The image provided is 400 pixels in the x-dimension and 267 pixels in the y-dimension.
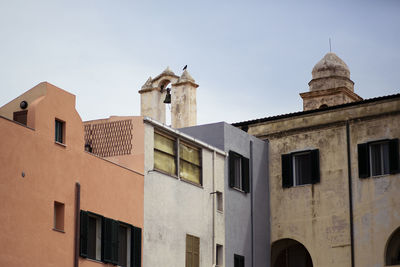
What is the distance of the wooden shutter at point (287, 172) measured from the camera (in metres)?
39.3

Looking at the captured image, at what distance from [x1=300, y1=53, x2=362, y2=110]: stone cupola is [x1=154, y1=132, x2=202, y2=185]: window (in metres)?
19.9

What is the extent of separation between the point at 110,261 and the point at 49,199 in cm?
346

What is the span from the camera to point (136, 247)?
3147 centimetres

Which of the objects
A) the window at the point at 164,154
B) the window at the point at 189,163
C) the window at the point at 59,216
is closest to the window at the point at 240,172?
the window at the point at 189,163

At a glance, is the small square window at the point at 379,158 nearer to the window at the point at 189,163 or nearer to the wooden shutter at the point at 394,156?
the wooden shutter at the point at 394,156

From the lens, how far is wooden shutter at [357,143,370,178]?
3750 centimetres

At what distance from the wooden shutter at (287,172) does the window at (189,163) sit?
15.8 feet

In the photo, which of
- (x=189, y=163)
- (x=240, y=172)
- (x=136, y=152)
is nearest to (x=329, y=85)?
(x=240, y=172)

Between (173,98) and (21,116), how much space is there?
57.1 feet

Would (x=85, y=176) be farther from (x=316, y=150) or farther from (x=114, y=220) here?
(x=316, y=150)

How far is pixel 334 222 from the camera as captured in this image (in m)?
37.9

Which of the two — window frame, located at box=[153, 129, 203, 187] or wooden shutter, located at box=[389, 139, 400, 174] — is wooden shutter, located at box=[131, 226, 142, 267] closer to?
window frame, located at box=[153, 129, 203, 187]

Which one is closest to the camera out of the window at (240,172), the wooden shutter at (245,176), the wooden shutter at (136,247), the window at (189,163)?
the wooden shutter at (136,247)

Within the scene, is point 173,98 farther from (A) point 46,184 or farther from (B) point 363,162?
(A) point 46,184
